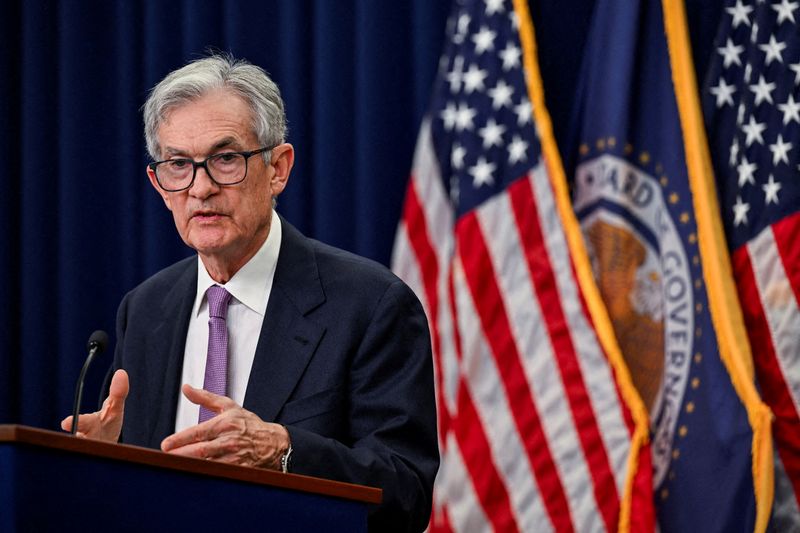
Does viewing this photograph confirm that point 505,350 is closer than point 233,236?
No

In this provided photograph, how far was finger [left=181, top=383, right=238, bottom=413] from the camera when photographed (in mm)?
1879

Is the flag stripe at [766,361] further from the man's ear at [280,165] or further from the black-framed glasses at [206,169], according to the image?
the black-framed glasses at [206,169]

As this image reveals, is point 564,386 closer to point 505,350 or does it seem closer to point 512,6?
point 505,350

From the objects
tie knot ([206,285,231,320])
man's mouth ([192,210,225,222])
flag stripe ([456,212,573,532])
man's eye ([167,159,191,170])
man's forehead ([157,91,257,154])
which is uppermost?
man's forehead ([157,91,257,154])

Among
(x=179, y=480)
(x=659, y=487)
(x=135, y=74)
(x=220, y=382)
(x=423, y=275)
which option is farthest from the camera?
(x=135, y=74)

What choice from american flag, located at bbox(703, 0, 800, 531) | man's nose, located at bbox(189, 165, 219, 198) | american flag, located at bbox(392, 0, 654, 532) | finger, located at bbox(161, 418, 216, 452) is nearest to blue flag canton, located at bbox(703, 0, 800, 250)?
american flag, located at bbox(703, 0, 800, 531)

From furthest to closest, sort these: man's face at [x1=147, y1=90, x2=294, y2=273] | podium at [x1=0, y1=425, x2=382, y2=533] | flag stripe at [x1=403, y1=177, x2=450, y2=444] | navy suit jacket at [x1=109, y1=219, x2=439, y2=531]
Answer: flag stripe at [x1=403, y1=177, x2=450, y2=444] → man's face at [x1=147, y1=90, x2=294, y2=273] → navy suit jacket at [x1=109, y1=219, x2=439, y2=531] → podium at [x1=0, y1=425, x2=382, y2=533]

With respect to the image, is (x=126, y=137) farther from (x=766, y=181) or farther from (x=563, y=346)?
(x=766, y=181)

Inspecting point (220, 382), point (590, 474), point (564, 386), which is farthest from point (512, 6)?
point (220, 382)

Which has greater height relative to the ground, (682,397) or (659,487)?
(682,397)

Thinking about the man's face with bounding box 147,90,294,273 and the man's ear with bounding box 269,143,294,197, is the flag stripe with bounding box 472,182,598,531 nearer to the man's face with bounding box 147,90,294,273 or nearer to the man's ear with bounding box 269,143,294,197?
the man's ear with bounding box 269,143,294,197

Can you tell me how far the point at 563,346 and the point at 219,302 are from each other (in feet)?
4.17

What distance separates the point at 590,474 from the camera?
3410 millimetres

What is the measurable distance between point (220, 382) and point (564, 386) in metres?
1.31
